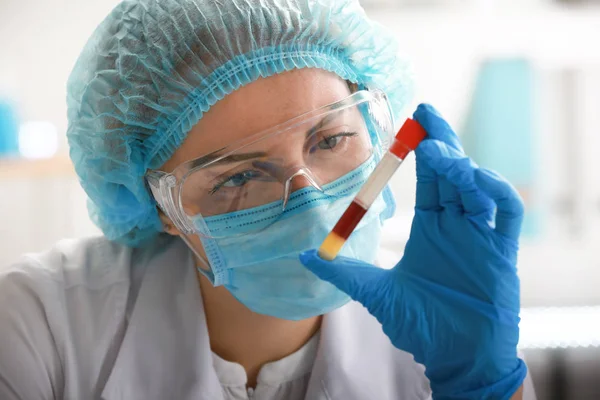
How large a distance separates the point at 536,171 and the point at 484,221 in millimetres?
2186

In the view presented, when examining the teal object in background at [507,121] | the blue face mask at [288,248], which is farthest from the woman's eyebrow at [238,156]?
the teal object in background at [507,121]

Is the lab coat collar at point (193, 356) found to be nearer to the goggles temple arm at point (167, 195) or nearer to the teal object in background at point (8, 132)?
the goggles temple arm at point (167, 195)

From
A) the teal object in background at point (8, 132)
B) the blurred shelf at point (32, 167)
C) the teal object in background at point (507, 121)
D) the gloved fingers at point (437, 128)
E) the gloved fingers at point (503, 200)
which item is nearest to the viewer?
the gloved fingers at point (503, 200)

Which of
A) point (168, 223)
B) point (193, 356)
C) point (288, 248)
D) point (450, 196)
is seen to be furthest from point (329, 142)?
point (193, 356)

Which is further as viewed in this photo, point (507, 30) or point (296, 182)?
point (507, 30)

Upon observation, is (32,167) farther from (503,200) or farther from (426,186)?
(503,200)

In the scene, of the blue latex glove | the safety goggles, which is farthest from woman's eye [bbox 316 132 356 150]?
the blue latex glove

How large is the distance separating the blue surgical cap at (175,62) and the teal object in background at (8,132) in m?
1.69

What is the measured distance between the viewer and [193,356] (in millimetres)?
1297

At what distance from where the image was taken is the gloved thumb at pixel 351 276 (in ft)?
3.11

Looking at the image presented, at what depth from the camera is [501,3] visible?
2.94m

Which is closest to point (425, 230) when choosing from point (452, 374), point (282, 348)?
point (452, 374)

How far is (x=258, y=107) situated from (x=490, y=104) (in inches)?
80.6

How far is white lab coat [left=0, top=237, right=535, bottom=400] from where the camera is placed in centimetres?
127
